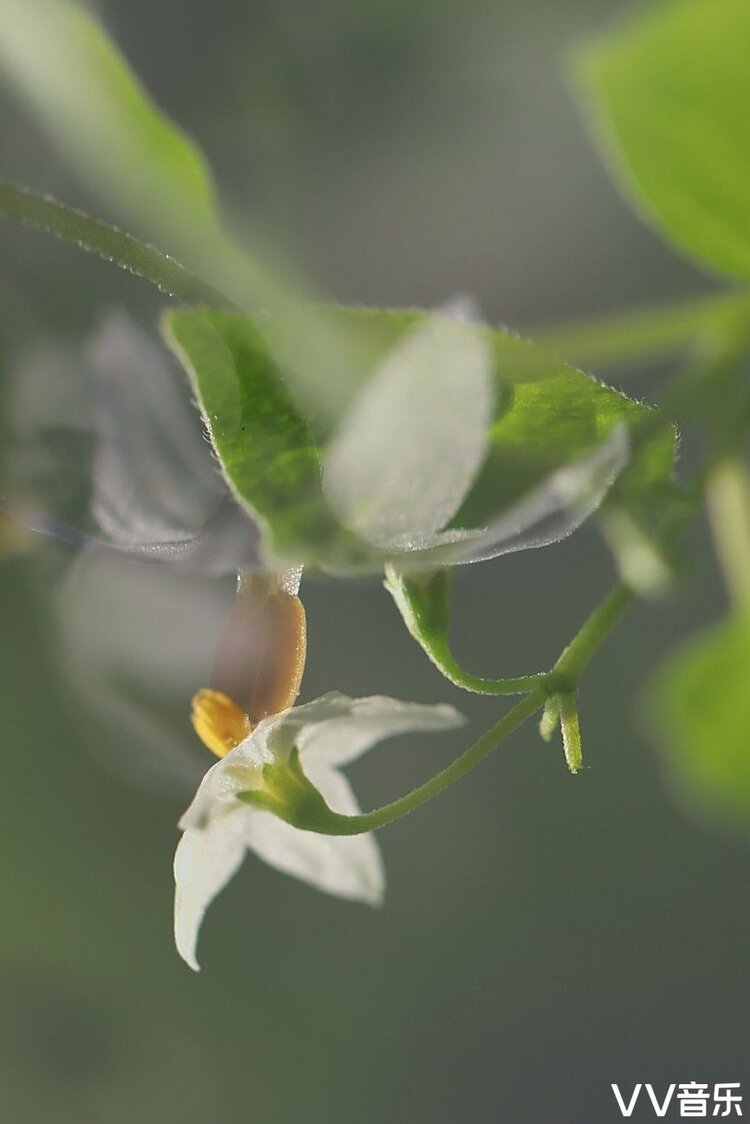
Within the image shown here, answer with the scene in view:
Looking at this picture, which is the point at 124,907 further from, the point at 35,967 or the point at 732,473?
the point at 732,473

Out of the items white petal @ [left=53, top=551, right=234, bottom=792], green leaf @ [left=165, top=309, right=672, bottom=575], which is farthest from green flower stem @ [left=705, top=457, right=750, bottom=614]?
white petal @ [left=53, top=551, right=234, bottom=792]

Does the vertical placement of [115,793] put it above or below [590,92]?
above

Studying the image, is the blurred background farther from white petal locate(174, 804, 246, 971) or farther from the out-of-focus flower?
white petal locate(174, 804, 246, 971)

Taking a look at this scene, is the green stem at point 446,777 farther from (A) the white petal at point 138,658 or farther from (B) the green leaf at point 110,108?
(A) the white petal at point 138,658

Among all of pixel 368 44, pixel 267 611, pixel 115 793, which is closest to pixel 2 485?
pixel 267 611

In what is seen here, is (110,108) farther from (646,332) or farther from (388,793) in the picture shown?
(388,793)

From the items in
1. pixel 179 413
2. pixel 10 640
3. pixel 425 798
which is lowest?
pixel 425 798

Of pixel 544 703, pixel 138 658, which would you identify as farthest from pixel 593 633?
pixel 138 658
